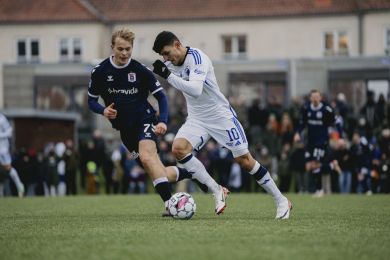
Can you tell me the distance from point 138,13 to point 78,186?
25728mm

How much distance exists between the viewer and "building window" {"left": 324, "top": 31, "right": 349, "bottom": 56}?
55.6 meters

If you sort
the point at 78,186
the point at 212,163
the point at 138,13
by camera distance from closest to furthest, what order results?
the point at 212,163
the point at 78,186
the point at 138,13

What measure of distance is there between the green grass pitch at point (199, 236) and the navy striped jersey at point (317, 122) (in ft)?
26.8

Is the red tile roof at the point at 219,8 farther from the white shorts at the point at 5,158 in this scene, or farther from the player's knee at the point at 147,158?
the player's knee at the point at 147,158

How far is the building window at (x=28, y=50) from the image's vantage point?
197 ft

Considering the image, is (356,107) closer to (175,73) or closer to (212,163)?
(212,163)

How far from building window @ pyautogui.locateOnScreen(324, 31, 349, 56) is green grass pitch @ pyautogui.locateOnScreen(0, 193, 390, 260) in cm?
4231

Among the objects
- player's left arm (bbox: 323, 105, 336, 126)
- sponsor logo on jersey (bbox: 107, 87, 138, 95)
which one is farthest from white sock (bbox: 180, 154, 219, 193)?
player's left arm (bbox: 323, 105, 336, 126)

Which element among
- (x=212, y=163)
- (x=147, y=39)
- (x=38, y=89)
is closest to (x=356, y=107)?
(x=212, y=163)

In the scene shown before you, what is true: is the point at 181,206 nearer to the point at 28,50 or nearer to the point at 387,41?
the point at 387,41

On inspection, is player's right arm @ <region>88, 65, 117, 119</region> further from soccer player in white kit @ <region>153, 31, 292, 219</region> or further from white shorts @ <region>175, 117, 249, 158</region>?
white shorts @ <region>175, 117, 249, 158</region>

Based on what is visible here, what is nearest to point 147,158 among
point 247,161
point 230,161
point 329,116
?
point 247,161

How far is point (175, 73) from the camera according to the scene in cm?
1264

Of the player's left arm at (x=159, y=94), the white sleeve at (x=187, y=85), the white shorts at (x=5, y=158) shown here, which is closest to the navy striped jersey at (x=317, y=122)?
the white shorts at (x=5, y=158)
